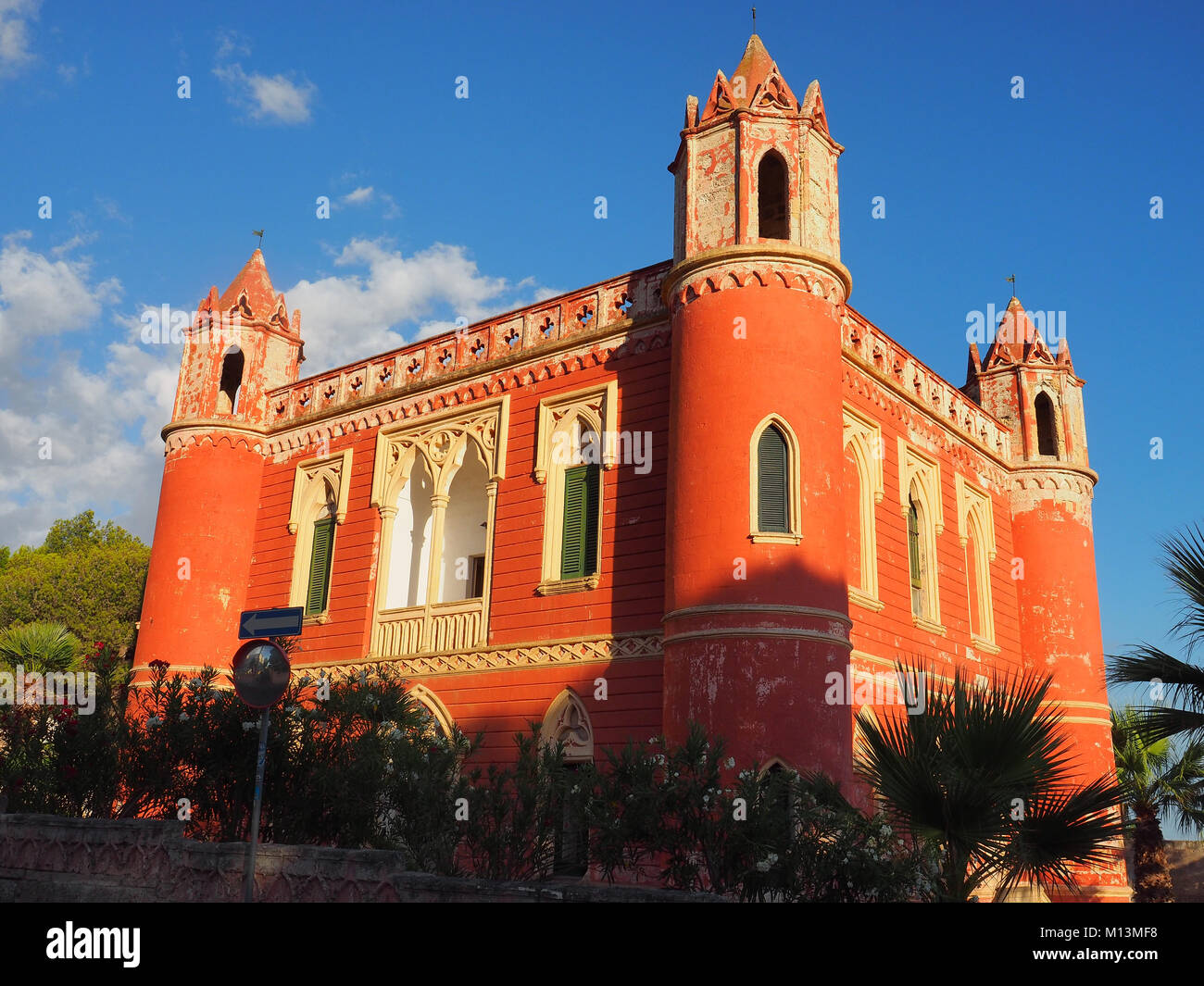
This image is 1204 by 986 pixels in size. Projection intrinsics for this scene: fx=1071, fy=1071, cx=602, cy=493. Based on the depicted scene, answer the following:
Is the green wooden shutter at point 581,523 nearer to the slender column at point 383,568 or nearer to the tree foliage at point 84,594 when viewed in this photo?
the slender column at point 383,568

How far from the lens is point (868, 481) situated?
1777 cm

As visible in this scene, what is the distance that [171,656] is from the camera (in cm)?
2061

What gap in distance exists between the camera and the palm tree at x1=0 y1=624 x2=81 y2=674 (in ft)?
73.7

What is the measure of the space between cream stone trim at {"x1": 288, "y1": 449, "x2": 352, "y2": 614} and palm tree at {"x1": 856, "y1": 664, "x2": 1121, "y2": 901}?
14023 millimetres

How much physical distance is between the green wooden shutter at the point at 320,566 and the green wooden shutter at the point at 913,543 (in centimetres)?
1069

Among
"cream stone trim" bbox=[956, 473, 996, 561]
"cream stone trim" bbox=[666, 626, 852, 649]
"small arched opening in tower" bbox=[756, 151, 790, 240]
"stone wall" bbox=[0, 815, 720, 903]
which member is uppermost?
"small arched opening in tower" bbox=[756, 151, 790, 240]

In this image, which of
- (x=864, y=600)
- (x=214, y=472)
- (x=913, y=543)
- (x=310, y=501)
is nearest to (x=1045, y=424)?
(x=913, y=543)

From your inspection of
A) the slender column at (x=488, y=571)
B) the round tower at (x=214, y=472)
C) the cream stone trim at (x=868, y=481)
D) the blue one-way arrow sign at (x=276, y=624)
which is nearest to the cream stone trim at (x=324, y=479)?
the round tower at (x=214, y=472)

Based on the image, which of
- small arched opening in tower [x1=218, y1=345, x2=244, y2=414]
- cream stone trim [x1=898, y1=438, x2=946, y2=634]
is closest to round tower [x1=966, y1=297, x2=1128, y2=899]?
cream stone trim [x1=898, y1=438, x2=946, y2=634]

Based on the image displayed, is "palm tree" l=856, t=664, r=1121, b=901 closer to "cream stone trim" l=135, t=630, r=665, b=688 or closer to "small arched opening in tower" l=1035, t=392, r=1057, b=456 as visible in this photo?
"cream stone trim" l=135, t=630, r=665, b=688

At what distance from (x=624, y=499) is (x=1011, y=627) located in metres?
9.70
